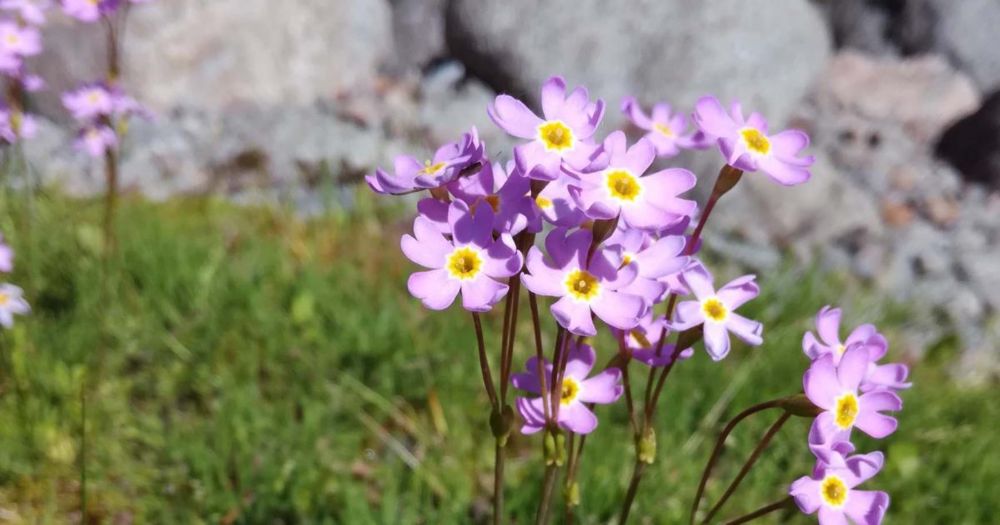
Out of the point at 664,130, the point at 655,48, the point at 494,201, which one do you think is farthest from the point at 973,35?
the point at 494,201

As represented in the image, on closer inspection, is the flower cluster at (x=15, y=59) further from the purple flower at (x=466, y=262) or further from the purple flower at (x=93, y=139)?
the purple flower at (x=466, y=262)

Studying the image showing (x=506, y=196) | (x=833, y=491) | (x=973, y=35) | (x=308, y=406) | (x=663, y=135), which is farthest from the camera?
(x=973, y=35)

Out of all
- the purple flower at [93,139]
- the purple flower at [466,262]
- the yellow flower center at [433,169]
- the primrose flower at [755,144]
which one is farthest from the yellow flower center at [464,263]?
the purple flower at [93,139]

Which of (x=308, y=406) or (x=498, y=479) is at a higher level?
(x=498, y=479)

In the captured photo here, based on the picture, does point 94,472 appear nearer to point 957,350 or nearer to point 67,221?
point 67,221

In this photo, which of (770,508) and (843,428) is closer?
(843,428)

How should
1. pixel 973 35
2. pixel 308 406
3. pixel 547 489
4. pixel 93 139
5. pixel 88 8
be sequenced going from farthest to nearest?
pixel 973 35
pixel 93 139
pixel 308 406
pixel 88 8
pixel 547 489

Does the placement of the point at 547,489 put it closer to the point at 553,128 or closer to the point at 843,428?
the point at 843,428

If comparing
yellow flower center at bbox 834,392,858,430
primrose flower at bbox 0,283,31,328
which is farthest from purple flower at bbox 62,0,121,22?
yellow flower center at bbox 834,392,858,430

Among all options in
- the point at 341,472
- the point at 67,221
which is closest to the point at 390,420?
the point at 341,472
